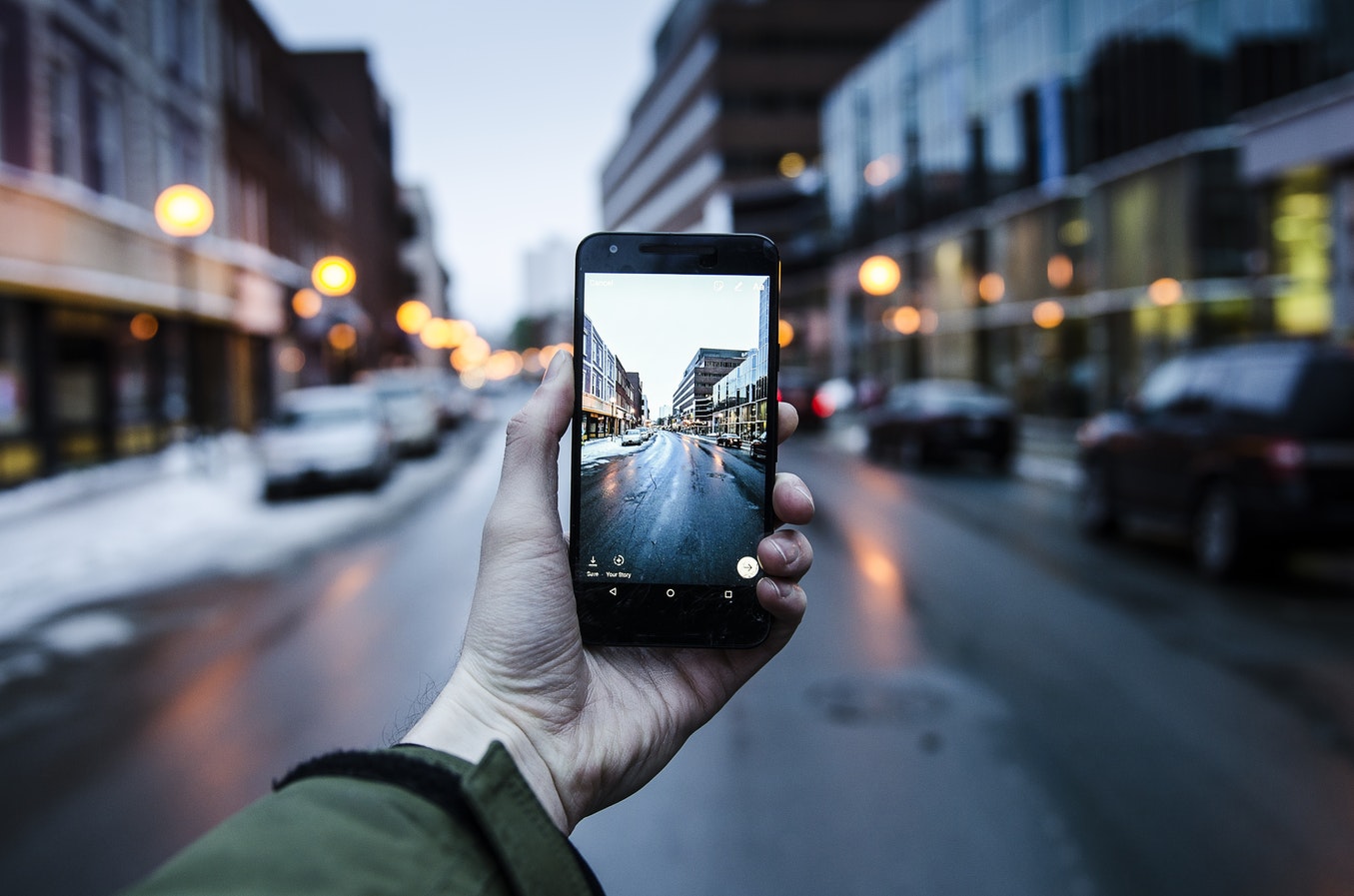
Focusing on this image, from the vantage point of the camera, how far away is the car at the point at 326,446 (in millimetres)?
18594

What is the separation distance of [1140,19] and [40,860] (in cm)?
2840

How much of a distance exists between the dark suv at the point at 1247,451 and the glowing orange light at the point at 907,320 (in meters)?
29.7

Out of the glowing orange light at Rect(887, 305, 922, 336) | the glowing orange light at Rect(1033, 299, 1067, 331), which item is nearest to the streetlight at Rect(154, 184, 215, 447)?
the glowing orange light at Rect(1033, 299, 1067, 331)

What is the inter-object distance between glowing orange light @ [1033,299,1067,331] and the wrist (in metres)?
31.0

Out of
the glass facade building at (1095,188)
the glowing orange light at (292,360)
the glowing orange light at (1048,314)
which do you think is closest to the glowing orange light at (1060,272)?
the glass facade building at (1095,188)

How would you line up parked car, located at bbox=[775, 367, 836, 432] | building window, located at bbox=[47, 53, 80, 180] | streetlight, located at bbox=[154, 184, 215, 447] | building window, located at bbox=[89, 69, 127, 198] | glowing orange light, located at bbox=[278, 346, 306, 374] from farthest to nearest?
glowing orange light, located at bbox=[278, 346, 306, 374], parked car, located at bbox=[775, 367, 836, 432], streetlight, located at bbox=[154, 184, 215, 447], building window, located at bbox=[89, 69, 127, 198], building window, located at bbox=[47, 53, 80, 180]

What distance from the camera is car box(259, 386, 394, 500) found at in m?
18.6

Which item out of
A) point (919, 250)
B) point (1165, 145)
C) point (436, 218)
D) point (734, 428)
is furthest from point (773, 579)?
point (436, 218)

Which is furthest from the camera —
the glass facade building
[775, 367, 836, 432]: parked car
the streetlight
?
[775, 367, 836, 432]: parked car

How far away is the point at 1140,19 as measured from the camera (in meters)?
26.3

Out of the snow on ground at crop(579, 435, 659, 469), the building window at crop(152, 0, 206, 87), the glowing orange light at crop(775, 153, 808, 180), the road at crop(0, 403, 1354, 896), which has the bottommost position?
the road at crop(0, 403, 1354, 896)

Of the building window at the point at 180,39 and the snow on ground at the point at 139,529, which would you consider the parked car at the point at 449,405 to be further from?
the building window at the point at 180,39

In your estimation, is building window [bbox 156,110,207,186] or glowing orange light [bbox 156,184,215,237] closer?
glowing orange light [bbox 156,184,215,237]

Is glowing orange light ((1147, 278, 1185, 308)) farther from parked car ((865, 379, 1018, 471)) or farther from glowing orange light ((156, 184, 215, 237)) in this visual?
glowing orange light ((156, 184, 215, 237))
